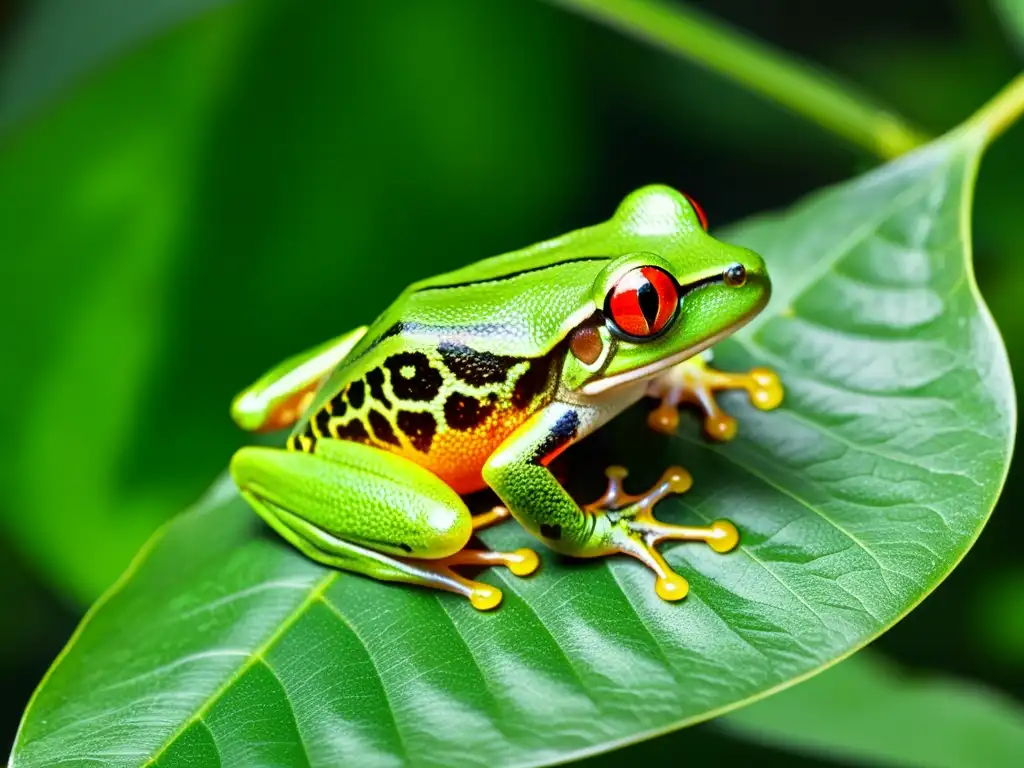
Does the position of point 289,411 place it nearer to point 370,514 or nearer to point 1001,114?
point 370,514

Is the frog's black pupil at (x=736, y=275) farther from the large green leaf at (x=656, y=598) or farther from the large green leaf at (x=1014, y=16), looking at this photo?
the large green leaf at (x=1014, y=16)

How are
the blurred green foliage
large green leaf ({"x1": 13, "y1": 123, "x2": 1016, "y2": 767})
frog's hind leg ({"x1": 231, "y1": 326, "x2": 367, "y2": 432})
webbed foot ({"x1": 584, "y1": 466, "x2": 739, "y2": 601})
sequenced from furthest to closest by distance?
the blurred green foliage, frog's hind leg ({"x1": 231, "y1": 326, "x2": 367, "y2": 432}), webbed foot ({"x1": 584, "y1": 466, "x2": 739, "y2": 601}), large green leaf ({"x1": 13, "y1": 123, "x2": 1016, "y2": 767})

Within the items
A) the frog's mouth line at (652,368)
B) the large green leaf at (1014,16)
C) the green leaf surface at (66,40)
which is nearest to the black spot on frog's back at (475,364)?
the frog's mouth line at (652,368)

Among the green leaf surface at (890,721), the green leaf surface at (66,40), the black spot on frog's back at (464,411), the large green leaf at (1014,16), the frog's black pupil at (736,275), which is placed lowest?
the green leaf surface at (890,721)

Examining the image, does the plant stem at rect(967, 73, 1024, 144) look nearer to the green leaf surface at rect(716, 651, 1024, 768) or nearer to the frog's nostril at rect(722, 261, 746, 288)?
the frog's nostril at rect(722, 261, 746, 288)

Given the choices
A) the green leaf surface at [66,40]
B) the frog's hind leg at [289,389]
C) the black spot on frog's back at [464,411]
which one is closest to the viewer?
the black spot on frog's back at [464,411]

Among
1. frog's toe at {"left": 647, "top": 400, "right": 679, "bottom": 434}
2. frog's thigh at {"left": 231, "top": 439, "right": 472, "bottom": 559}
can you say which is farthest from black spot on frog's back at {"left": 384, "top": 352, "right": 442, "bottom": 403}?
frog's toe at {"left": 647, "top": 400, "right": 679, "bottom": 434}

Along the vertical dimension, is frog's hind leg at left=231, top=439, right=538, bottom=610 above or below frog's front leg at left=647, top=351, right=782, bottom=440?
above

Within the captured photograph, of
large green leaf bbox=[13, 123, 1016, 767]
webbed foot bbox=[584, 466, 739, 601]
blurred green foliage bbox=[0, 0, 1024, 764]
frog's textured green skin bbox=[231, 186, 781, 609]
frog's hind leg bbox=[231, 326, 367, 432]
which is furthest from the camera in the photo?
blurred green foliage bbox=[0, 0, 1024, 764]
